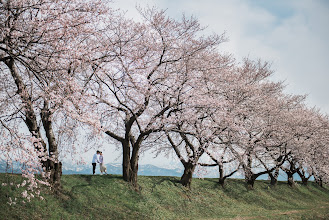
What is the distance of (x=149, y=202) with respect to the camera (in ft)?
61.8

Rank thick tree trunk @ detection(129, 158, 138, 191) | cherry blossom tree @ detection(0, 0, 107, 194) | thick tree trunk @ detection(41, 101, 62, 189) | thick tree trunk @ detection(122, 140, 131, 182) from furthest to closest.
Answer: thick tree trunk @ detection(129, 158, 138, 191) → thick tree trunk @ detection(122, 140, 131, 182) → thick tree trunk @ detection(41, 101, 62, 189) → cherry blossom tree @ detection(0, 0, 107, 194)

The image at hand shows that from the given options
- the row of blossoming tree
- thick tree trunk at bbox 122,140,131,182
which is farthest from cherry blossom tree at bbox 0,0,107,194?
thick tree trunk at bbox 122,140,131,182

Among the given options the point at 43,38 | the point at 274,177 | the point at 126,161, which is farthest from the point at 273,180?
the point at 43,38

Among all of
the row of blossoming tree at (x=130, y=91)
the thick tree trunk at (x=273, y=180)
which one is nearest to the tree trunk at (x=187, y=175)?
the row of blossoming tree at (x=130, y=91)

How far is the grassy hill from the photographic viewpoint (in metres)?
13.7

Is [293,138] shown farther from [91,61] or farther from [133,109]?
[91,61]

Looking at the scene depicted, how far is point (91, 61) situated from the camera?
1327 centimetres

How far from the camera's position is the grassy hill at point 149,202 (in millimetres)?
13727

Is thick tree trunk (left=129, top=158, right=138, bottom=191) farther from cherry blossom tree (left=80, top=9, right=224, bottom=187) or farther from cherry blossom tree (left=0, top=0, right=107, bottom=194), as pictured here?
cherry blossom tree (left=0, top=0, right=107, bottom=194)

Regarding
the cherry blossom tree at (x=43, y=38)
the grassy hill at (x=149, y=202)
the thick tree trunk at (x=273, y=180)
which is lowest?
the grassy hill at (x=149, y=202)

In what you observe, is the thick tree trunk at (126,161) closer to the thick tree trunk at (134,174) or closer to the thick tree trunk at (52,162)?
the thick tree trunk at (134,174)

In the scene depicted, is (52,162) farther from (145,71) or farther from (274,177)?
(274,177)

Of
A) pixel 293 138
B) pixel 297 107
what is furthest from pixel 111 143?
pixel 297 107

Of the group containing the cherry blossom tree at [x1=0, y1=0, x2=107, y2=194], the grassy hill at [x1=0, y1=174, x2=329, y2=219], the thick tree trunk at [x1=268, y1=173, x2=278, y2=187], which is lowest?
the grassy hill at [x1=0, y1=174, x2=329, y2=219]
